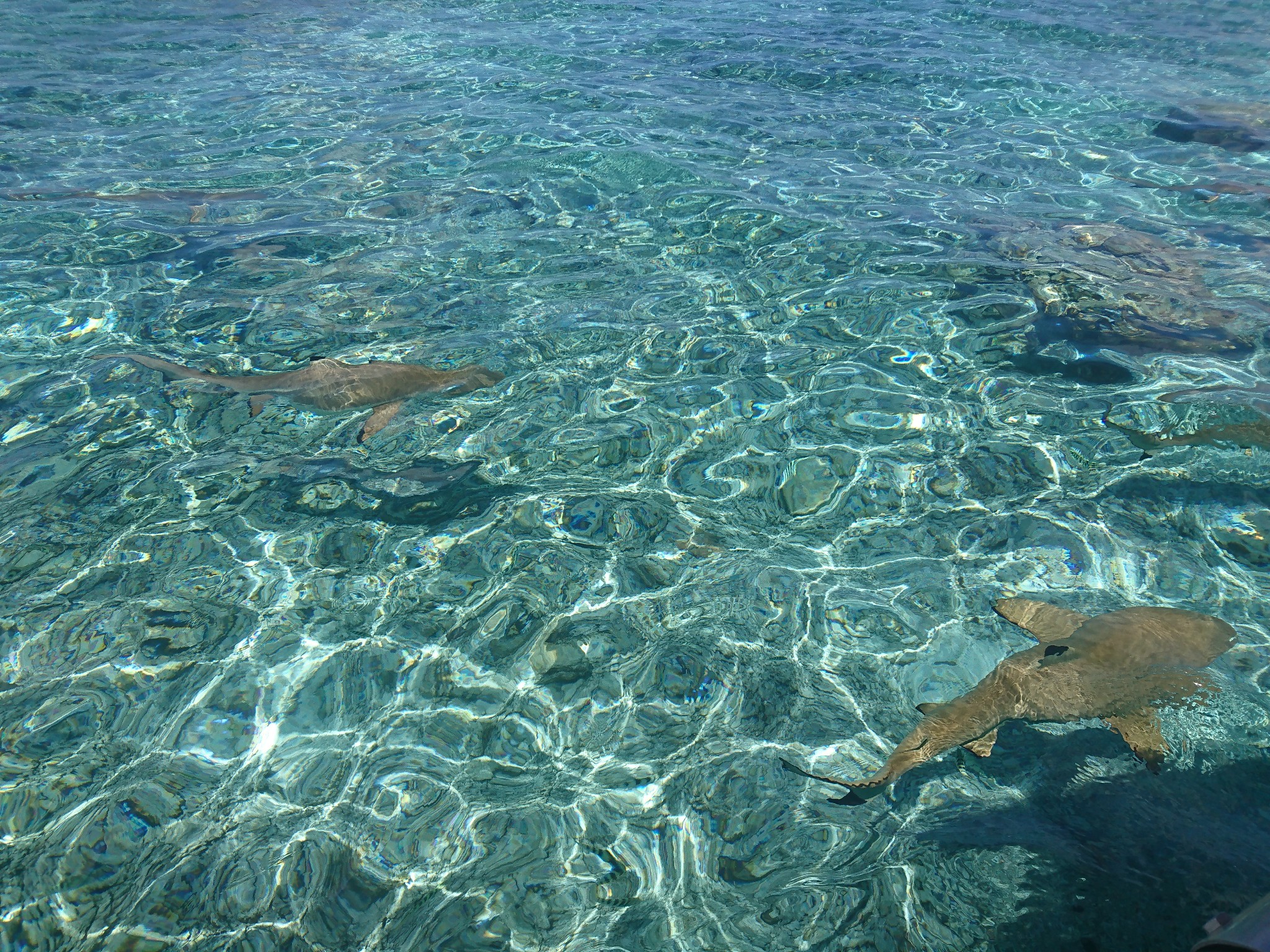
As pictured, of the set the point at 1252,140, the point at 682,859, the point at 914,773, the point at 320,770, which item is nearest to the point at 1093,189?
the point at 1252,140

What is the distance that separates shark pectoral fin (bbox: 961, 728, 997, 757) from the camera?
12.4ft

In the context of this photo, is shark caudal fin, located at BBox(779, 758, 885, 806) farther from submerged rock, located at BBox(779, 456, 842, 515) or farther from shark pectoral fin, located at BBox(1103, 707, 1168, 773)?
submerged rock, located at BBox(779, 456, 842, 515)

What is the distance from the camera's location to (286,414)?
19.5 feet

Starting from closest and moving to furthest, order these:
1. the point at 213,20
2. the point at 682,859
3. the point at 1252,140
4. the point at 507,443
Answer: the point at 682,859
the point at 507,443
the point at 1252,140
the point at 213,20

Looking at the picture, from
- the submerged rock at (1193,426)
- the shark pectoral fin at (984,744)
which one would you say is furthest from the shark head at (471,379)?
the submerged rock at (1193,426)

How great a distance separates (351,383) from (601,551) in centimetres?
239

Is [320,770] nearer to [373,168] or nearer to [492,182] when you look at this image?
[492,182]

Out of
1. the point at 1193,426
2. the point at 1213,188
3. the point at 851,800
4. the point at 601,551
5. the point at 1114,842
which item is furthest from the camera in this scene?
the point at 1213,188

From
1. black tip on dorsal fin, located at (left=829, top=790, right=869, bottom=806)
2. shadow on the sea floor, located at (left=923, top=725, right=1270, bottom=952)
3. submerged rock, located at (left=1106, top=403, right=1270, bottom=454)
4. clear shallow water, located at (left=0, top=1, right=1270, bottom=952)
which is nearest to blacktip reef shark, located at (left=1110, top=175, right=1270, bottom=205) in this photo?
clear shallow water, located at (left=0, top=1, right=1270, bottom=952)

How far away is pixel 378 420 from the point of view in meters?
5.74

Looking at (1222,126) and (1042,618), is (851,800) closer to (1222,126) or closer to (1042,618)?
(1042,618)

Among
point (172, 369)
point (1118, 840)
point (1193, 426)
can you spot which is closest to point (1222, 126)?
point (1193, 426)

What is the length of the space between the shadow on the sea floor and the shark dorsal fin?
0.54m

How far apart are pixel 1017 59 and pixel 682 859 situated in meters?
14.7
